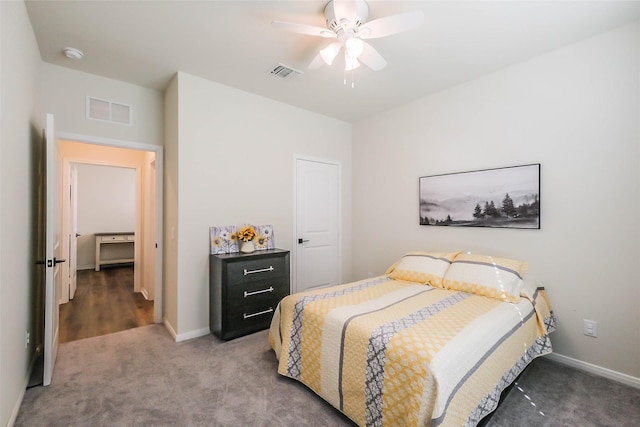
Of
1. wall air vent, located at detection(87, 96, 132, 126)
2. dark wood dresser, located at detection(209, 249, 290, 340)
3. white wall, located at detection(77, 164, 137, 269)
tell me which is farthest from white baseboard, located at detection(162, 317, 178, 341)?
white wall, located at detection(77, 164, 137, 269)

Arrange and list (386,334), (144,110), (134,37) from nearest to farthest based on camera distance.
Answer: (386,334), (134,37), (144,110)

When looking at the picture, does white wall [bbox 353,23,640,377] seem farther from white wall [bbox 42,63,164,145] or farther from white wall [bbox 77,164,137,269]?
white wall [bbox 77,164,137,269]

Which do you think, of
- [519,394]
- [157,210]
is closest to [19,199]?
[157,210]

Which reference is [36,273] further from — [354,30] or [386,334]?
[354,30]

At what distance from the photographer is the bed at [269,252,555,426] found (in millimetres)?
1413

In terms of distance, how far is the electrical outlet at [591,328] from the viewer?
7.54ft

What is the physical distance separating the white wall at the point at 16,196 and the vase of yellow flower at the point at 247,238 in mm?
1642

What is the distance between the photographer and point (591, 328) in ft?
7.61

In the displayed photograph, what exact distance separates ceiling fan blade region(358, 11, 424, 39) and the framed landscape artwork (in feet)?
5.68

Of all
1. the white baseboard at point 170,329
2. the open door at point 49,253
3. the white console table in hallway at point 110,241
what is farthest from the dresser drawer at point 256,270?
the white console table in hallway at point 110,241

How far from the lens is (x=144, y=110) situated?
3154mm

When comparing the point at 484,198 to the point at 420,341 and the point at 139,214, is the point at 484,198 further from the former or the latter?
the point at 139,214

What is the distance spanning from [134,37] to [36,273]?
2124 mm

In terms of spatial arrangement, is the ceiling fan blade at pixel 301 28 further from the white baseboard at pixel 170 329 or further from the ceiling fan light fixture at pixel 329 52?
the white baseboard at pixel 170 329
